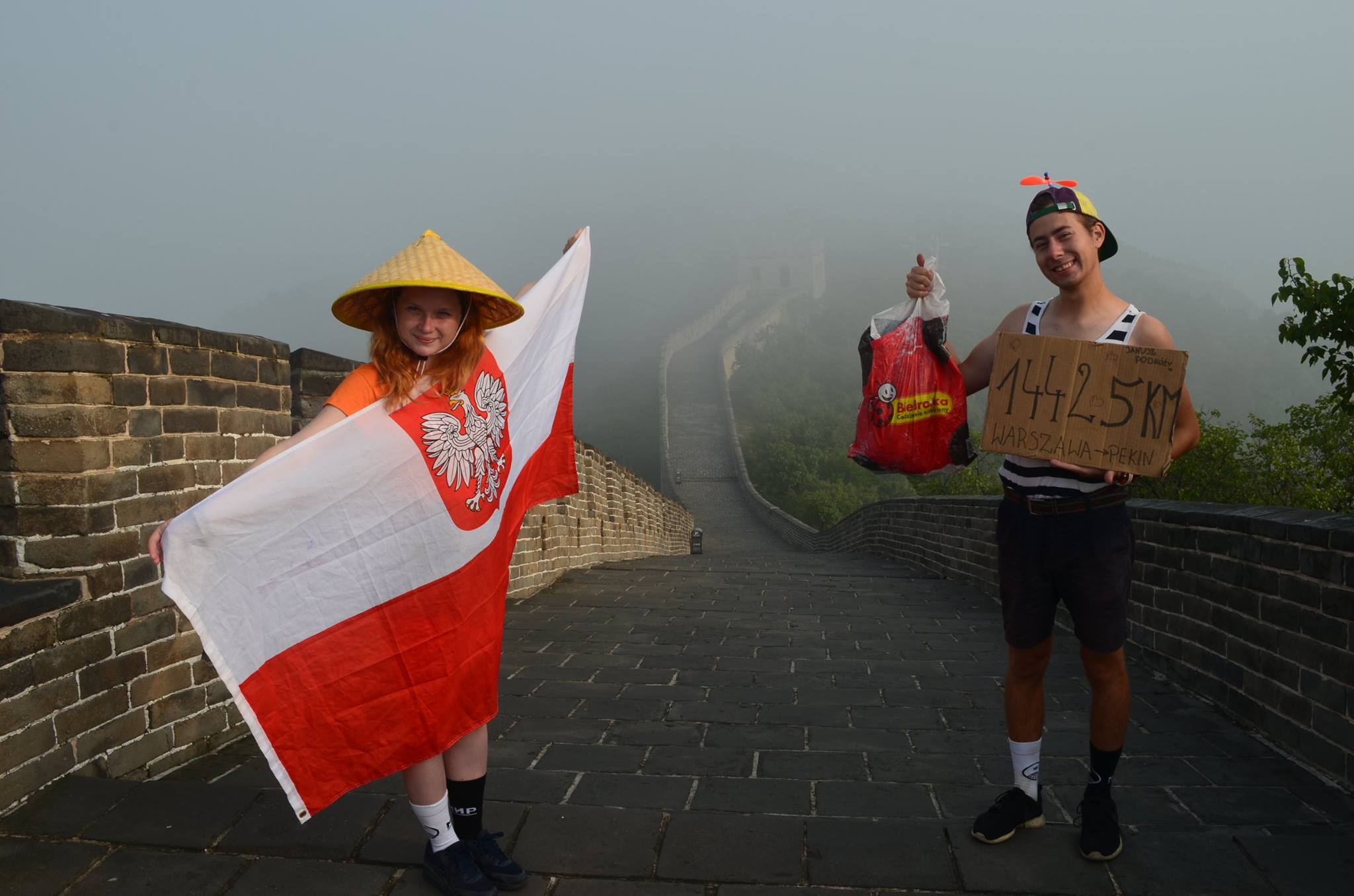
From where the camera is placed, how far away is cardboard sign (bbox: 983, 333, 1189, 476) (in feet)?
8.64

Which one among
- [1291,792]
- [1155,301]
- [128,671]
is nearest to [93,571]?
[128,671]

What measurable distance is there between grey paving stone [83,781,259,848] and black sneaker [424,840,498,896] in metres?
0.68

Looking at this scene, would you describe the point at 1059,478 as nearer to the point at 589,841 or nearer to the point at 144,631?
the point at 589,841

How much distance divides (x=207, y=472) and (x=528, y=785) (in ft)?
5.68

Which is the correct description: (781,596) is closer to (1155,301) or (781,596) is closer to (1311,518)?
(1311,518)

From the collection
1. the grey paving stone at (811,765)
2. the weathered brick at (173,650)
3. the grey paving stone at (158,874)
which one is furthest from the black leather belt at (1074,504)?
the weathered brick at (173,650)

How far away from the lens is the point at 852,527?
19391 mm

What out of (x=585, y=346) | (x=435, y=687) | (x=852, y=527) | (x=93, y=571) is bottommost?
(x=852, y=527)

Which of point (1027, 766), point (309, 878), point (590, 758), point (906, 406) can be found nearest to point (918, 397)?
point (906, 406)

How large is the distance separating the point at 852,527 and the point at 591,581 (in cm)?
1062

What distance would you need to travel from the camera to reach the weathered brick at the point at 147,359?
3.42 m

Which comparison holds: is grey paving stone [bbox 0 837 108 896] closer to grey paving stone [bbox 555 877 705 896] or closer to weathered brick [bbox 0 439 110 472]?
weathered brick [bbox 0 439 110 472]

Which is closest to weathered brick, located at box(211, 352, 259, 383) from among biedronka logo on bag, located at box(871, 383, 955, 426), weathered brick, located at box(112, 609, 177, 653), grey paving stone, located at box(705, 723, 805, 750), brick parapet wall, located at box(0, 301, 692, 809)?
brick parapet wall, located at box(0, 301, 692, 809)

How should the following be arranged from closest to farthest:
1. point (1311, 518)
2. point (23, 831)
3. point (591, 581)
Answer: point (23, 831)
point (1311, 518)
point (591, 581)
